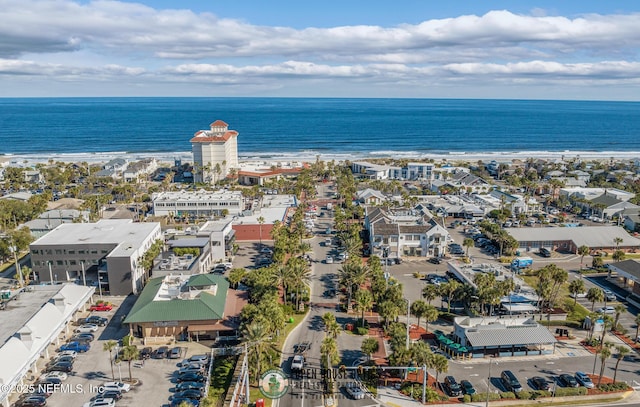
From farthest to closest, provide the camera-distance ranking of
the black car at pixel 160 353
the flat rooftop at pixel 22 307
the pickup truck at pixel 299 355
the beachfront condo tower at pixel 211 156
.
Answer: the beachfront condo tower at pixel 211 156
the flat rooftop at pixel 22 307
the black car at pixel 160 353
the pickup truck at pixel 299 355

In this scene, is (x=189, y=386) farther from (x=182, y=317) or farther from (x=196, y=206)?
(x=196, y=206)

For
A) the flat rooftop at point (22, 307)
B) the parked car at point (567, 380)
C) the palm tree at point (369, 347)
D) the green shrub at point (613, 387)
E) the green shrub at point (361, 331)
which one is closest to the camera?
the green shrub at point (613, 387)

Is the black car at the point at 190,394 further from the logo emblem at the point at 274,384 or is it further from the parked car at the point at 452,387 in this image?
the parked car at the point at 452,387

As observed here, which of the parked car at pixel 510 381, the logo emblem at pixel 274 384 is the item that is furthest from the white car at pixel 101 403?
the parked car at pixel 510 381

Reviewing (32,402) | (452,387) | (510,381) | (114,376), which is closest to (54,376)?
(32,402)

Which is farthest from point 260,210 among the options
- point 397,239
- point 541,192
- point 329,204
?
point 541,192

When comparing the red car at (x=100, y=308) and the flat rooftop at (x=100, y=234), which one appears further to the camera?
the flat rooftop at (x=100, y=234)

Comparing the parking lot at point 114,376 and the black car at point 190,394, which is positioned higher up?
the black car at point 190,394
